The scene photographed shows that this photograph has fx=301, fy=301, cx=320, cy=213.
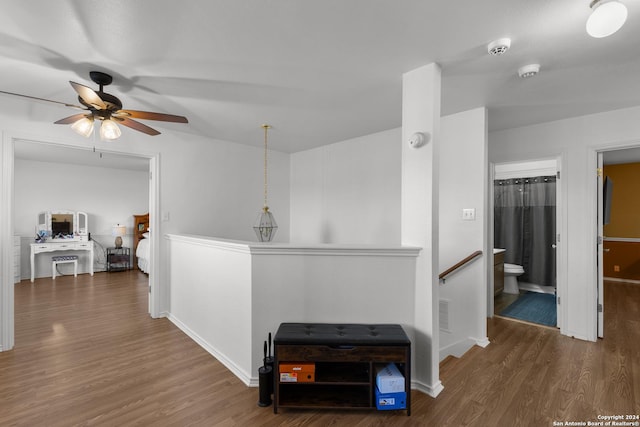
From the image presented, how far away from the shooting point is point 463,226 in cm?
308

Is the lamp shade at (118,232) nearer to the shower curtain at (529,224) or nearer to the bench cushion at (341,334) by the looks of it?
the bench cushion at (341,334)

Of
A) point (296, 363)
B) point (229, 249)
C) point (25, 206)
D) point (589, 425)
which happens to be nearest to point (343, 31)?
point (229, 249)

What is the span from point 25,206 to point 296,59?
6.83 meters

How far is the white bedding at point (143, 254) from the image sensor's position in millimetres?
6220

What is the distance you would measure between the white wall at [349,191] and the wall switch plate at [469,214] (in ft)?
2.79

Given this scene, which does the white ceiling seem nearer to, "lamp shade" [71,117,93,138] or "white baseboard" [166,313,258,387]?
"lamp shade" [71,117,93,138]

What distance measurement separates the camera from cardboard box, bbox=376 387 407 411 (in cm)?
188

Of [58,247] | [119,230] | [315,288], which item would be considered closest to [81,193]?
[119,230]

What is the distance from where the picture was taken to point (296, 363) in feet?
6.37

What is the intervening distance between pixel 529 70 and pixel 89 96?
9.93 feet

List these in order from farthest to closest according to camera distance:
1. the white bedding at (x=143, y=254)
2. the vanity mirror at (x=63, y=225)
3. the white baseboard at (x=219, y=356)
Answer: the white bedding at (x=143, y=254) < the vanity mirror at (x=63, y=225) < the white baseboard at (x=219, y=356)

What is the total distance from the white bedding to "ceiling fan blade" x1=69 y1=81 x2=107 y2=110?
468cm

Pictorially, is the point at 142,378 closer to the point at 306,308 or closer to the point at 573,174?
the point at 306,308

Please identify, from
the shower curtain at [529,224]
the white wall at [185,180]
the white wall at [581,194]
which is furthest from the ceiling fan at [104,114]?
the shower curtain at [529,224]
